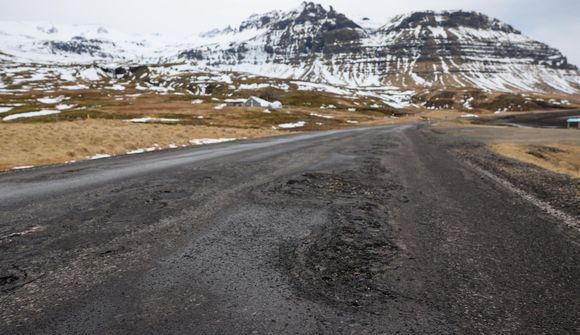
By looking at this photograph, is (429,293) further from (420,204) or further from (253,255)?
(420,204)

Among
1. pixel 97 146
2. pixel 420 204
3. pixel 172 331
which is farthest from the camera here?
pixel 97 146

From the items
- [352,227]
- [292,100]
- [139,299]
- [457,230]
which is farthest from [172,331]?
[292,100]

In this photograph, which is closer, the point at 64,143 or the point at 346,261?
the point at 346,261

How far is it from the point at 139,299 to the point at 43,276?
1.43 meters

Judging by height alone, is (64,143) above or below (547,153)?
below

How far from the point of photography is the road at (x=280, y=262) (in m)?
3.36

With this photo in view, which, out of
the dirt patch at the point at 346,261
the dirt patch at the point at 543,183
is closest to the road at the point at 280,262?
the dirt patch at the point at 346,261

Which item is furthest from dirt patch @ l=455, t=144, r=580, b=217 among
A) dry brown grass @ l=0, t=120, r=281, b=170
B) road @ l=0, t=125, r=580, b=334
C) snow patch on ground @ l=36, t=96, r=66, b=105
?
snow patch on ground @ l=36, t=96, r=66, b=105

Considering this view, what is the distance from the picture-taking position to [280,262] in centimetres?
472

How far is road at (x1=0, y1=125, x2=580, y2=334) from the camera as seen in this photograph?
11.0ft

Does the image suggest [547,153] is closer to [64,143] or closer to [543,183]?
[543,183]

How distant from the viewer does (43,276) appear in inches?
164

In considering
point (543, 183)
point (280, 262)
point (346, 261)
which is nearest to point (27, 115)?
point (280, 262)

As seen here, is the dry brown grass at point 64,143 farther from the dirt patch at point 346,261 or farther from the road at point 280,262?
the dirt patch at point 346,261
